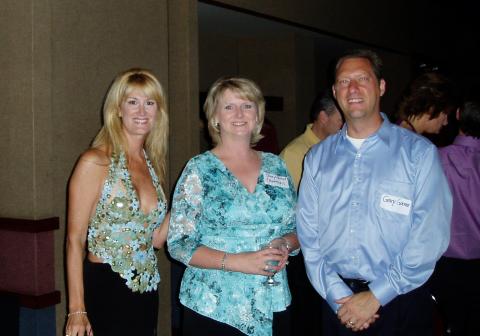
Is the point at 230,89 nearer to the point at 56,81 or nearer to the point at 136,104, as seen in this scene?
the point at 136,104

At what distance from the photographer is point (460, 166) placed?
9.15ft

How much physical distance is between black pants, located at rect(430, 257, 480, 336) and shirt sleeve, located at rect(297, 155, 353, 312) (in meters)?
1.17

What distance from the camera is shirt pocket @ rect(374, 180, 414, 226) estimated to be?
6.12ft

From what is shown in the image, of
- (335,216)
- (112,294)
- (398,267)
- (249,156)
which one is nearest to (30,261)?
(112,294)

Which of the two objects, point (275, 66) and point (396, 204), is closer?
point (396, 204)

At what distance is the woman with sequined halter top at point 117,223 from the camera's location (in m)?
2.12

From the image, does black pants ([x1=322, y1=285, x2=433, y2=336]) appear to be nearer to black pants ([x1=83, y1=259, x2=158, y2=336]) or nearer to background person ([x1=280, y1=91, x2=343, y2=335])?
black pants ([x1=83, y1=259, x2=158, y2=336])

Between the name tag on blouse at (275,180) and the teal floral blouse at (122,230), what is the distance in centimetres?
53

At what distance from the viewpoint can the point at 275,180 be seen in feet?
7.24

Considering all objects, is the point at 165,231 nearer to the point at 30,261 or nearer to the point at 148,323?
the point at 148,323

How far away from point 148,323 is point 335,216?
988 millimetres

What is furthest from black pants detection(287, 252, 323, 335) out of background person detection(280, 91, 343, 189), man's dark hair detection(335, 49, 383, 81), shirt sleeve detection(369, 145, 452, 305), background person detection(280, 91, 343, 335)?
man's dark hair detection(335, 49, 383, 81)

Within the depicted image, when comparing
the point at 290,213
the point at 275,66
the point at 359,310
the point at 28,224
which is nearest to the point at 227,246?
the point at 290,213

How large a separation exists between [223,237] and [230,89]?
2.05 ft
